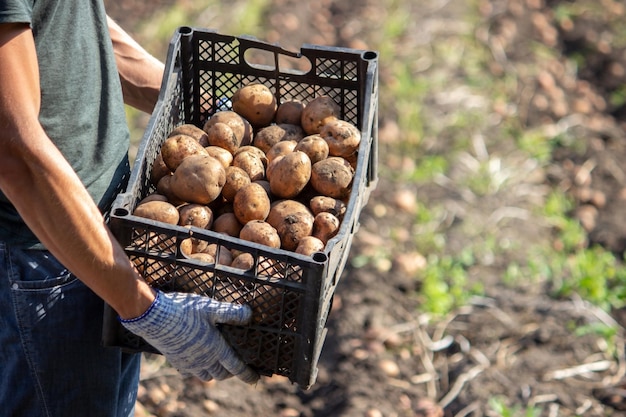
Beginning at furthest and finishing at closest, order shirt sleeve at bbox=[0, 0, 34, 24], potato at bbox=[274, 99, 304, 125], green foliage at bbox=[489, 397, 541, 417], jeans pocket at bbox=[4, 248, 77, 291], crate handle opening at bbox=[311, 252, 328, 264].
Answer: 1. green foliage at bbox=[489, 397, 541, 417]
2. potato at bbox=[274, 99, 304, 125]
3. jeans pocket at bbox=[4, 248, 77, 291]
4. crate handle opening at bbox=[311, 252, 328, 264]
5. shirt sleeve at bbox=[0, 0, 34, 24]

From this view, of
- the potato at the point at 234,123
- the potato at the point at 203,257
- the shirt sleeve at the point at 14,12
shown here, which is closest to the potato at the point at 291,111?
the potato at the point at 234,123

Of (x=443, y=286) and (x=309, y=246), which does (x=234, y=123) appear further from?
(x=443, y=286)

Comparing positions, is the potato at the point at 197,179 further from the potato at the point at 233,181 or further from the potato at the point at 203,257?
the potato at the point at 203,257

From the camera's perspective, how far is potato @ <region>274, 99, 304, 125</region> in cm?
212

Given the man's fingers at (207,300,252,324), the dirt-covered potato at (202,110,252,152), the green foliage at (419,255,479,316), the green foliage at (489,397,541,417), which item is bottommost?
the green foliage at (489,397,541,417)

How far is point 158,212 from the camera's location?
1707mm

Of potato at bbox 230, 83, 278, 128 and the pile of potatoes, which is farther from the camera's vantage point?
potato at bbox 230, 83, 278, 128

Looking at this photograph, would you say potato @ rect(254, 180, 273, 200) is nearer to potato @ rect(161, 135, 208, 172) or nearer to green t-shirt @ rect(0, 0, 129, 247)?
potato @ rect(161, 135, 208, 172)

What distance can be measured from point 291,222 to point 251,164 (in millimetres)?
244

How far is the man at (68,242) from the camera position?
1431 millimetres

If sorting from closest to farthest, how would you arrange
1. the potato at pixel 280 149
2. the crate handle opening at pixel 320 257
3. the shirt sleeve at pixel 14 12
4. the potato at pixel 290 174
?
the shirt sleeve at pixel 14 12
the crate handle opening at pixel 320 257
the potato at pixel 290 174
the potato at pixel 280 149

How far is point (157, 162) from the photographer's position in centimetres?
192

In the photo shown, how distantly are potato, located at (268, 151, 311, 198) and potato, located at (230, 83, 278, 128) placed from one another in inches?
7.4

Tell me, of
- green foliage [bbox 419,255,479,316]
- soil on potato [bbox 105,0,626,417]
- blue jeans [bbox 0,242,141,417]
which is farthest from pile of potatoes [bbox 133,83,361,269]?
green foliage [bbox 419,255,479,316]
